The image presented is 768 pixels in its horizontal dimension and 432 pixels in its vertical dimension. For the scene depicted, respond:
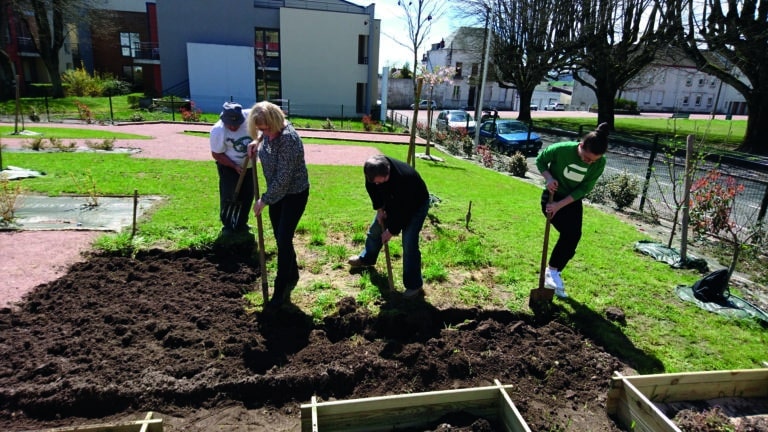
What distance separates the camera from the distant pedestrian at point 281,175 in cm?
393

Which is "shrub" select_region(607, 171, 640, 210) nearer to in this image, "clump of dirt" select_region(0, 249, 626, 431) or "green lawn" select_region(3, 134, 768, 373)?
"green lawn" select_region(3, 134, 768, 373)

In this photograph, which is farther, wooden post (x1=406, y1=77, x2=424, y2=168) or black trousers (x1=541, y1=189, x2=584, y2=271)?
wooden post (x1=406, y1=77, x2=424, y2=168)

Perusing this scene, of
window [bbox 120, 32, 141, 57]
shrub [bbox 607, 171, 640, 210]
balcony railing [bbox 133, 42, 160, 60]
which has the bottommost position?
shrub [bbox 607, 171, 640, 210]

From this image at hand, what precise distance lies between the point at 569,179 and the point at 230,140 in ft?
12.6

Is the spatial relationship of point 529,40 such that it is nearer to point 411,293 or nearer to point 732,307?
point 732,307

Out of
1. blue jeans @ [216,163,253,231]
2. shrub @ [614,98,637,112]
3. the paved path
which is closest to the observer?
blue jeans @ [216,163,253,231]

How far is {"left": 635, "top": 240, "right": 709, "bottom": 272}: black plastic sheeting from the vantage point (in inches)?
244

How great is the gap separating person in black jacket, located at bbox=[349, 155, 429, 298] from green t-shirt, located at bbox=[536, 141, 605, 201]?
4.67ft

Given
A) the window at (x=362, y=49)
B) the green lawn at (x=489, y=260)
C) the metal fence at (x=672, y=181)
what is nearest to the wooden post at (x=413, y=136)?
the green lawn at (x=489, y=260)

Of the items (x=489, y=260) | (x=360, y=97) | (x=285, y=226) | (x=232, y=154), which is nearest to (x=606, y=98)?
(x=360, y=97)

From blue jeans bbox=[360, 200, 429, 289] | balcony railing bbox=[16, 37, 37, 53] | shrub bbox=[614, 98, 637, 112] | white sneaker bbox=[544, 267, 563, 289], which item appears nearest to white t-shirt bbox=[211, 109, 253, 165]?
blue jeans bbox=[360, 200, 429, 289]

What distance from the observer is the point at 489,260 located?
5.91m

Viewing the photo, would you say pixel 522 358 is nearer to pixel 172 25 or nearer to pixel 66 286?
pixel 66 286

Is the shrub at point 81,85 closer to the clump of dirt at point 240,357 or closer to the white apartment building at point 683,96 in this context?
the clump of dirt at point 240,357
